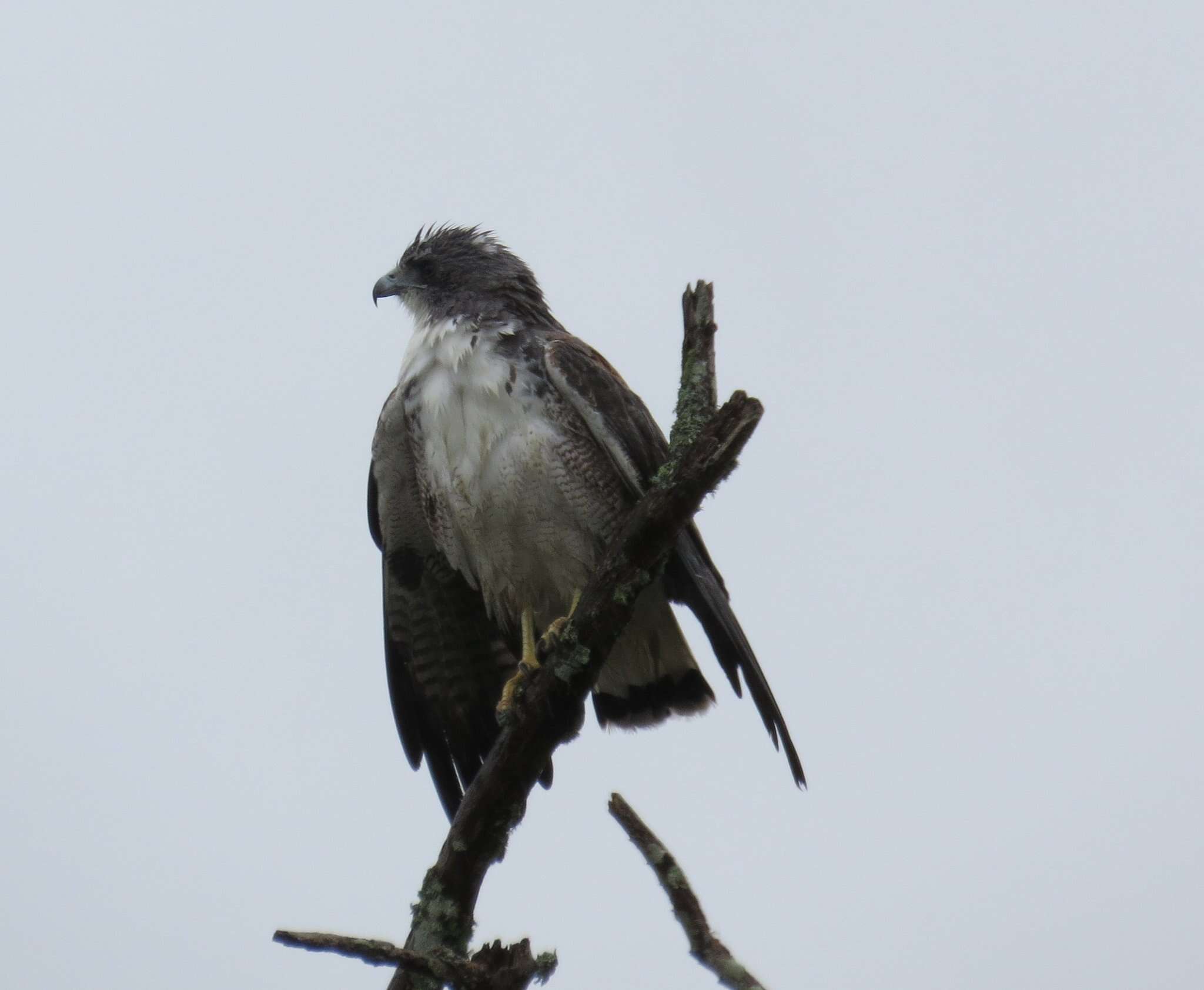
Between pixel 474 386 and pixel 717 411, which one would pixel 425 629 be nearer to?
pixel 474 386

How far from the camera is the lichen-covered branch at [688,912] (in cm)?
425

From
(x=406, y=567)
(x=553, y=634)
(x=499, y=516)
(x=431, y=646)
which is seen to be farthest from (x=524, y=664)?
(x=406, y=567)

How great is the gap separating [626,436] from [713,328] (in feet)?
4.08

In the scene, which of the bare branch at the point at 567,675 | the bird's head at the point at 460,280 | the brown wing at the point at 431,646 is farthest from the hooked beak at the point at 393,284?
the bare branch at the point at 567,675

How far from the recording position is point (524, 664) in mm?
5715

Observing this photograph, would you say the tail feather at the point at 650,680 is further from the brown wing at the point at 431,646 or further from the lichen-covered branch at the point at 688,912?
the lichen-covered branch at the point at 688,912

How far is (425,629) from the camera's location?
22.3ft

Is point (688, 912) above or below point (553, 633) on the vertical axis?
below

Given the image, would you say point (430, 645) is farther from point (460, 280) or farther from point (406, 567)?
point (460, 280)

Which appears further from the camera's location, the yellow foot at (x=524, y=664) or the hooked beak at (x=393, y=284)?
the hooked beak at (x=393, y=284)

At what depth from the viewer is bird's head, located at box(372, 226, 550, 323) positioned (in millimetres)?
6621

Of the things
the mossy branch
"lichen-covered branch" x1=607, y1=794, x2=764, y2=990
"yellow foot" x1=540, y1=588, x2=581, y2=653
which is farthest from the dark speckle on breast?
"lichen-covered branch" x1=607, y1=794, x2=764, y2=990

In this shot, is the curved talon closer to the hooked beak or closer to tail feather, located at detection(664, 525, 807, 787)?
tail feather, located at detection(664, 525, 807, 787)

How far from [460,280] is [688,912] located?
11.6ft
